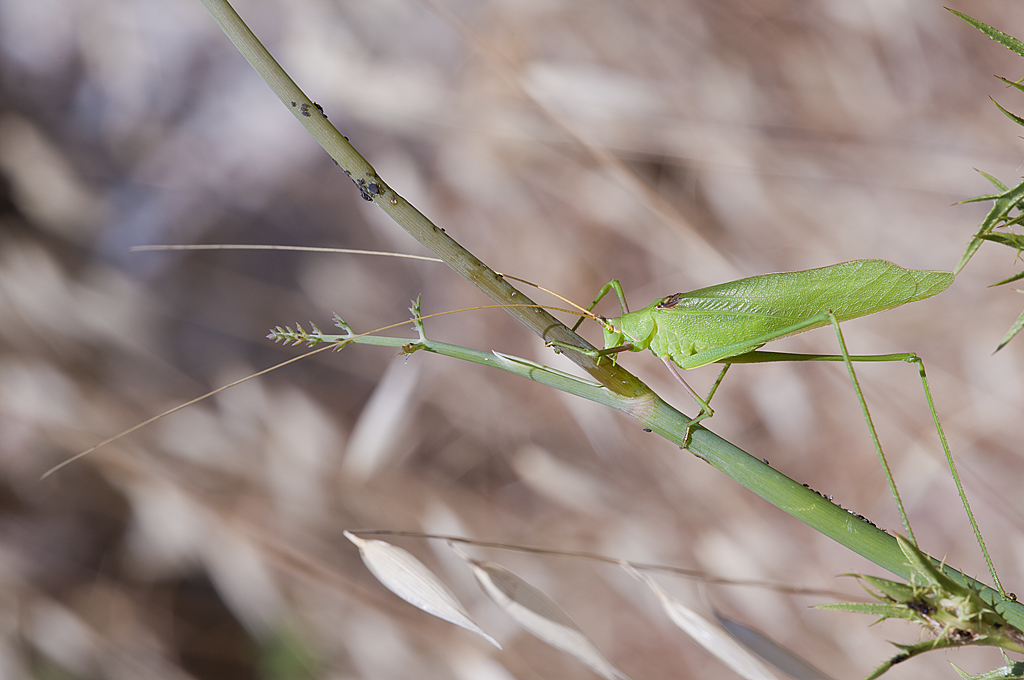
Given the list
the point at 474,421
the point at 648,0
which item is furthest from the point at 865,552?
the point at 648,0

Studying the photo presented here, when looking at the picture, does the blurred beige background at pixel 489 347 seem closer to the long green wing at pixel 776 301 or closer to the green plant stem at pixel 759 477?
the long green wing at pixel 776 301

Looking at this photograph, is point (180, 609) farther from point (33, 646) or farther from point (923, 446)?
point (923, 446)

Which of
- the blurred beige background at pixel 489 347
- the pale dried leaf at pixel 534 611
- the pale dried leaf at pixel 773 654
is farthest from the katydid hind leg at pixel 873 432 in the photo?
the blurred beige background at pixel 489 347

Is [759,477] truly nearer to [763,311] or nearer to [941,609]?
[941,609]

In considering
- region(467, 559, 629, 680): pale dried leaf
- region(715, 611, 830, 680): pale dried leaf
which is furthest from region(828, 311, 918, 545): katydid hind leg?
region(467, 559, 629, 680): pale dried leaf

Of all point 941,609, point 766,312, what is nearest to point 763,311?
point 766,312
